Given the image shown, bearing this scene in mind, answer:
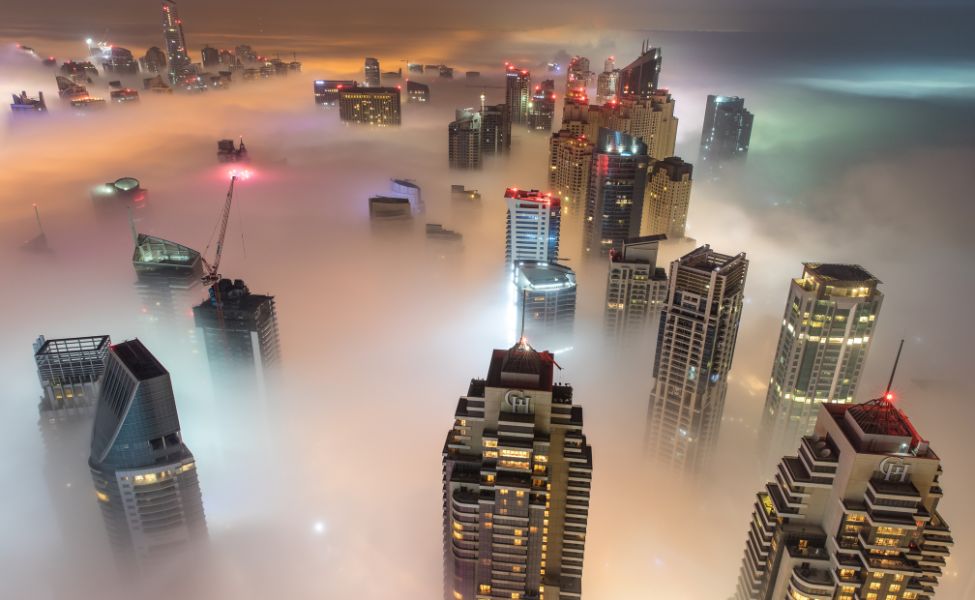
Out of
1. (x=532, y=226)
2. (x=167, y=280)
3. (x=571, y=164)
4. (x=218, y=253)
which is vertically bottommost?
(x=167, y=280)

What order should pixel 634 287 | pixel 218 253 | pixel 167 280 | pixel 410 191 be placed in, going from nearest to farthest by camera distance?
pixel 167 280 → pixel 634 287 → pixel 218 253 → pixel 410 191

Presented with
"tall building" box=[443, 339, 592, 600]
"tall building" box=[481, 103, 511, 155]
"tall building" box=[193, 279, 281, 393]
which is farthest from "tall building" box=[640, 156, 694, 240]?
"tall building" box=[443, 339, 592, 600]

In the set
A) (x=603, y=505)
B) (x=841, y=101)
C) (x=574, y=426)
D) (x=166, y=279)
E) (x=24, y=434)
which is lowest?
(x=603, y=505)

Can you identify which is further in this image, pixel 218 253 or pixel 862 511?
pixel 218 253

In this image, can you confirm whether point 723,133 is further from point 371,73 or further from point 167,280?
point 167,280

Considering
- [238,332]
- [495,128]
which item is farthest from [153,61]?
[238,332]

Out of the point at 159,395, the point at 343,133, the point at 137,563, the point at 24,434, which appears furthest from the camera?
the point at 343,133

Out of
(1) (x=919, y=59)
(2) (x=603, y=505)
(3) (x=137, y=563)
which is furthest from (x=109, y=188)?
(1) (x=919, y=59)

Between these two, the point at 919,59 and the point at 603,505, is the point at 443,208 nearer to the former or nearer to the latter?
the point at 603,505
